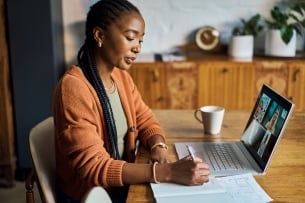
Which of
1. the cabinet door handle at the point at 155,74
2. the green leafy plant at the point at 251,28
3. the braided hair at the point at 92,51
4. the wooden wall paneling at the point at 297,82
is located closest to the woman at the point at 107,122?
the braided hair at the point at 92,51

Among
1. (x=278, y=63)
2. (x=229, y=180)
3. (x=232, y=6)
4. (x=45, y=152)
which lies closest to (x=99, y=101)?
(x=45, y=152)

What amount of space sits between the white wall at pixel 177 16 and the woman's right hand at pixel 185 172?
1.98 metres

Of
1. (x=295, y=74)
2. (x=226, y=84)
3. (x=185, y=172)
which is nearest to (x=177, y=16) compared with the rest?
(x=226, y=84)

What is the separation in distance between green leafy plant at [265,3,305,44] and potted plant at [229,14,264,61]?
0.29 ft

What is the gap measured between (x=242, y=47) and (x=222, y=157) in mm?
1672

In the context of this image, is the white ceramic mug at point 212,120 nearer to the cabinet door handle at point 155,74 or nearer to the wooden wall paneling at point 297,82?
the cabinet door handle at point 155,74

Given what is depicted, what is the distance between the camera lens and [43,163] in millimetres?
1377

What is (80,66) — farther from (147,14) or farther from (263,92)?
(147,14)

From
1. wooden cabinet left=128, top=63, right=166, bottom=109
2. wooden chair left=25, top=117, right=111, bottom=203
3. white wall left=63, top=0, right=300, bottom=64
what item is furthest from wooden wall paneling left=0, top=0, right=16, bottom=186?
wooden chair left=25, top=117, right=111, bottom=203

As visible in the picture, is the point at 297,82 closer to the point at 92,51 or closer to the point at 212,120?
the point at 212,120

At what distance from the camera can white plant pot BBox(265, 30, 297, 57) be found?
9.39 feet

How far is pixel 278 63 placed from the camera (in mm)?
2797

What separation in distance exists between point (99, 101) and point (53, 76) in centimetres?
149

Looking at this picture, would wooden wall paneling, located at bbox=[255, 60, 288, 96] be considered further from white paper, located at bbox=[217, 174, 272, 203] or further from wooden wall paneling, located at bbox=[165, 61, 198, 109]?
white paper, located at bbox=[217, 174, 272, 203]
